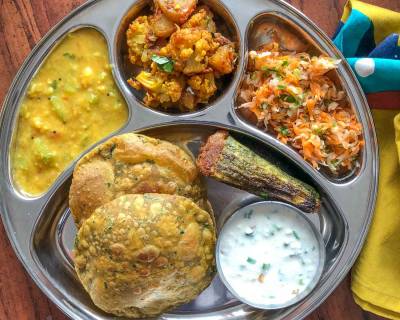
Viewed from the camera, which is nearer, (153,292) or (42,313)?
(153,292)

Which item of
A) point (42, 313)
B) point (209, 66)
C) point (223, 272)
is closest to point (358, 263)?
point (223, 272)

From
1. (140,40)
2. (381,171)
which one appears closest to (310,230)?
(381,171)

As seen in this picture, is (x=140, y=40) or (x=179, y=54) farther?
(x=140, y=40)

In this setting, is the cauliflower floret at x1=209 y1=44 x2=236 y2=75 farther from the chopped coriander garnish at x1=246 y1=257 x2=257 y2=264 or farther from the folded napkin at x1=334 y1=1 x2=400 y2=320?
the chopped coriander garnish at x1=246 y1=257 x2=257 y2=264

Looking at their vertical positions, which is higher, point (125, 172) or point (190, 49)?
point (190, 49)

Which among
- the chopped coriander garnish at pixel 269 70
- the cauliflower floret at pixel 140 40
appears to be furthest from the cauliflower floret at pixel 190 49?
the chopped coriander garnish at pixel 269 70

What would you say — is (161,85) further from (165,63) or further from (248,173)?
(248,173)

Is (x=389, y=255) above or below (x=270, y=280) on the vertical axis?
below

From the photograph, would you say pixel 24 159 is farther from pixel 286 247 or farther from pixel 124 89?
pixel 286 247
